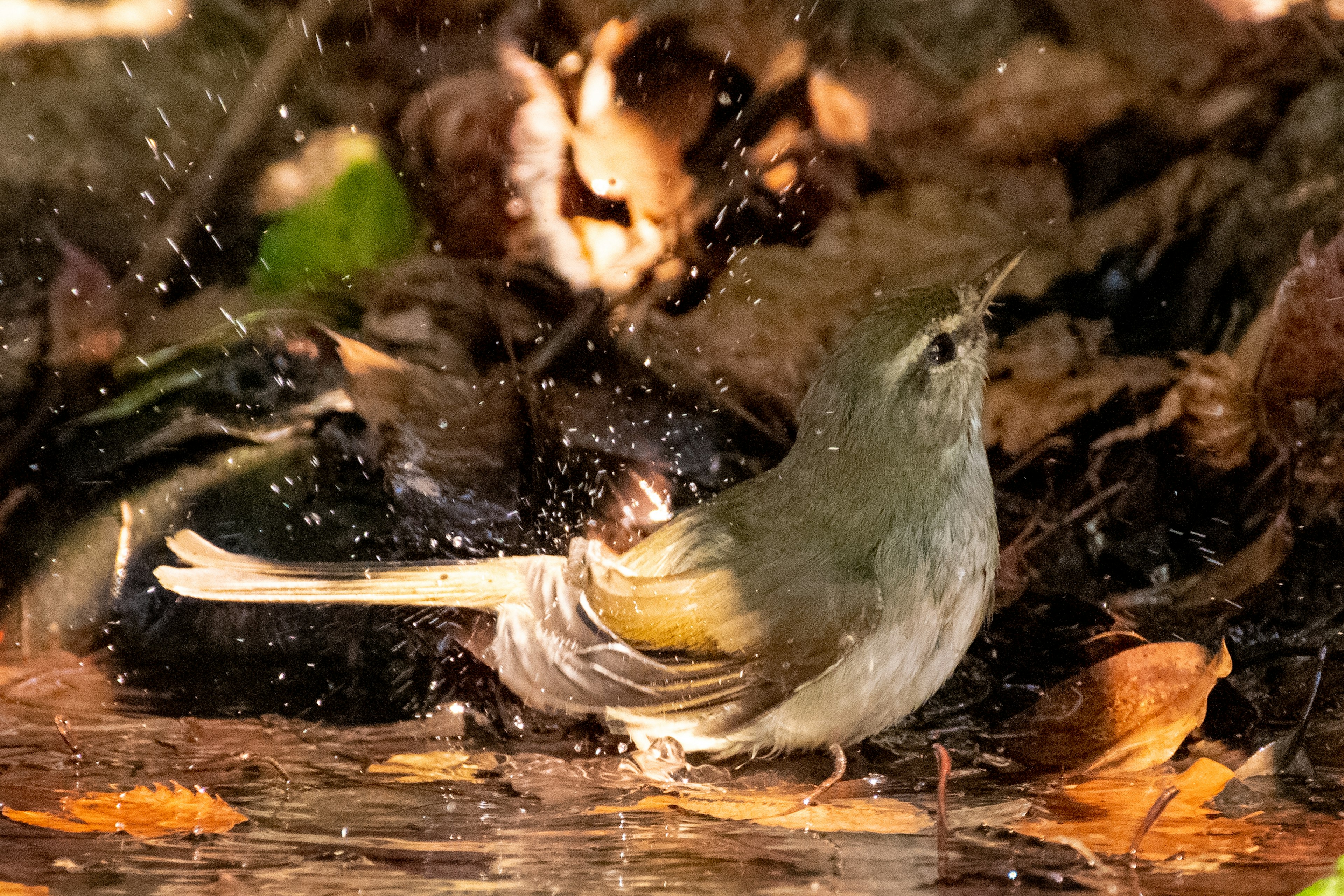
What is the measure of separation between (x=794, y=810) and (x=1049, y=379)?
1.40m

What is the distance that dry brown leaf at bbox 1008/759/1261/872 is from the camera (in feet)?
6.12

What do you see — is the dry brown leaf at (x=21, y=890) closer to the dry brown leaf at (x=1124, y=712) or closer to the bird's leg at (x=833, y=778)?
the bird's leg at (x=833, y=778)

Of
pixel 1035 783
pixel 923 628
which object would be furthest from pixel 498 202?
pixel 1035 783

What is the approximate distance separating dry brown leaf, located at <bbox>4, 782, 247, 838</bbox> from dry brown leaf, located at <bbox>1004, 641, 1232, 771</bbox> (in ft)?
4.90

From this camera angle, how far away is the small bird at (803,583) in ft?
7.53

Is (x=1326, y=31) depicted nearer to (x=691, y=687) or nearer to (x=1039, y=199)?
(x=1039, y=199)

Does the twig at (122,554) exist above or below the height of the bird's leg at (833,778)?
above

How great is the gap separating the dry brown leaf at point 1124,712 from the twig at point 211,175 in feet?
7.57

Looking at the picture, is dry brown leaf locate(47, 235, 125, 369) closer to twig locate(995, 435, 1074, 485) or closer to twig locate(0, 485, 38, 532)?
twig locate(0, 485, 38, 532)

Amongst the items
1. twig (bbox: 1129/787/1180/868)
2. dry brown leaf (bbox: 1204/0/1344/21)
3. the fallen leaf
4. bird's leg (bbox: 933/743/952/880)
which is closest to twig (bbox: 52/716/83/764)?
the fallen leaf

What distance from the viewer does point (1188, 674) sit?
8.16ft

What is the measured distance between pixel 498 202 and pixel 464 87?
0.29 m

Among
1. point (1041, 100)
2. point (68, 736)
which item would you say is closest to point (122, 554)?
point (68, 736)

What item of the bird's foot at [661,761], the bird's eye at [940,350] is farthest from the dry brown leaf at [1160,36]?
the bird's foot at [661,761]
